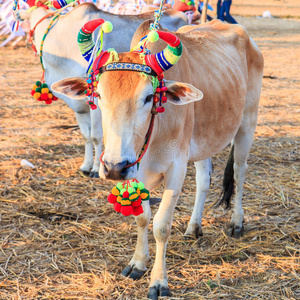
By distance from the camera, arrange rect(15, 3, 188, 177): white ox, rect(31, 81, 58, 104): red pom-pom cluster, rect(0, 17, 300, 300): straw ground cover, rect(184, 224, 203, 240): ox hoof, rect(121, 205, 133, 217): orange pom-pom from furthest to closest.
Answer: rect(15, 3, 188, 177): white ox → rect(31, 81, 58, 104): red pom-pom cluster → rect(184, 224, 203, 240): ox hoof → rect(0, 17, 300, 300): straw ground cover → rect(121, 205, 133, 217): orange pom-pom

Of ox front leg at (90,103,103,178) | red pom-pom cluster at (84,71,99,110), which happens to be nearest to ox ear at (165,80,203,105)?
red pom-pom cluster at (84,71,99,110)

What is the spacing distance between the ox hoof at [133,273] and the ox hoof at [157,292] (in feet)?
0.73

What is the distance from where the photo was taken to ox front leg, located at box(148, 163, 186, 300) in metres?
2.94

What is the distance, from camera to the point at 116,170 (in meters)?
2.30

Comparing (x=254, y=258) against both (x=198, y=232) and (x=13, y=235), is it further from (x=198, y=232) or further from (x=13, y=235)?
(x=13, y=235)

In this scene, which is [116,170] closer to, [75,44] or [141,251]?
[141,251]

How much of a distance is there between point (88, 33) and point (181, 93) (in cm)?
68

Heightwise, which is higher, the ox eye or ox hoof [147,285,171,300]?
the ox eye

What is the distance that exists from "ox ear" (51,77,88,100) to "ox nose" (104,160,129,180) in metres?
0.67

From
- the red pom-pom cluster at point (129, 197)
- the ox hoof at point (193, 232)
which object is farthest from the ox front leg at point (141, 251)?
the ox hoof at point (193, 232)

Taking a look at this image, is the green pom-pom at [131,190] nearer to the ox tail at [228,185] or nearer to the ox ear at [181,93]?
the ox ear at [181,93]

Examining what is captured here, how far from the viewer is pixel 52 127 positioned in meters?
6.71

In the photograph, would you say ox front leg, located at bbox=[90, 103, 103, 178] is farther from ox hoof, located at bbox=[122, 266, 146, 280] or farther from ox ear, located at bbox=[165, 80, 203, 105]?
ox ear, located at bbox=[165, 80, 203, 105]

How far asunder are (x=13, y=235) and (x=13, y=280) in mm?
699
